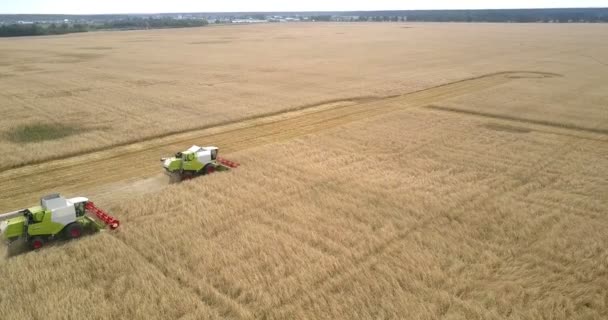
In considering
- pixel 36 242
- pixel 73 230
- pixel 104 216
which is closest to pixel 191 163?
pixel 104 216

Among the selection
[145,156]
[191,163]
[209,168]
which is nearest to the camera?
[191,163]

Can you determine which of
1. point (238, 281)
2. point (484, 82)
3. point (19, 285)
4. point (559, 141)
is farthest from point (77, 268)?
point (484, 82)

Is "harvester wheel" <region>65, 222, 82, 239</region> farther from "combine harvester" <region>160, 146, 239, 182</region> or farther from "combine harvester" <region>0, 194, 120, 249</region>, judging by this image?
"combine harvester" <region>160, 146, 239, 182</region>

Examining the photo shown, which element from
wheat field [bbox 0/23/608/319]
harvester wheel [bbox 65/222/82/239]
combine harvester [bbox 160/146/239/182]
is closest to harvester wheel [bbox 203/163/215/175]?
combine harvester [bbox 160/146/239/182]

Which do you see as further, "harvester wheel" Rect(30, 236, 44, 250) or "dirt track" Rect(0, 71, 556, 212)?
"dirt track" Rect(0, 71, 556, 212)

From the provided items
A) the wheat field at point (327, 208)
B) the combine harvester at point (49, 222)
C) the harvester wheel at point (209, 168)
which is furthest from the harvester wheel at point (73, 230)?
the harvester wheel at point (209, 168)

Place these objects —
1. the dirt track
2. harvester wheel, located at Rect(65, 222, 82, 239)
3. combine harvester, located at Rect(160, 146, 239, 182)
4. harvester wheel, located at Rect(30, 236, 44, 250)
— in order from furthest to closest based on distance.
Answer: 1. combine harvester, located at Rect(160, 146, 239, 182)
2. the dirt track
3. harvester wheel, located at Rect(65, 222, 82, 239)
4. harvester wheel, located at Rect(30, 236, 44, 250)

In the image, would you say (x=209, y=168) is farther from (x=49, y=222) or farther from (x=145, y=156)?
(x=49, y=222)

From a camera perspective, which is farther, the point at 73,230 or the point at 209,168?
the point at 209,168
